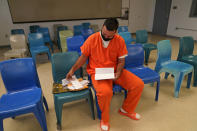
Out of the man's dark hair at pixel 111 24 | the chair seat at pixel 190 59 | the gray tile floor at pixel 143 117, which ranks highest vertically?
the man's dark hair at pixel 111 24

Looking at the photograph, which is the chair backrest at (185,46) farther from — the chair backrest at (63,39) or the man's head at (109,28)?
the chair backrest at (63,39)

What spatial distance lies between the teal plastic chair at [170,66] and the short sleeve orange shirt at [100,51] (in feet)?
2.96

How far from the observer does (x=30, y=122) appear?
170 cm

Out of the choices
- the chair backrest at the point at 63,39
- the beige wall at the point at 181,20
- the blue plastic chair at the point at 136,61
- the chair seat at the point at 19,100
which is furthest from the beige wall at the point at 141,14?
the chair seat at the point at 19,100

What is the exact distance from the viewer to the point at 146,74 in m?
1.92

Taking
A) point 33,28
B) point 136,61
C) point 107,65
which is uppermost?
point 33,28

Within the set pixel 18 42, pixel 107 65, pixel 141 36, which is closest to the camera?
pixel 107 65

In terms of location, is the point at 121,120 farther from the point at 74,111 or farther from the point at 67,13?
the point at 67,13

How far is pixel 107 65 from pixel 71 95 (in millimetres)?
585

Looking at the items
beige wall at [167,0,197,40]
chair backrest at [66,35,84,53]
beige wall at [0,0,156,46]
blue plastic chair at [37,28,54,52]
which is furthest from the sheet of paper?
beige wall at [167,0,197,40]

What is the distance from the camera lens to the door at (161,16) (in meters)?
6.41

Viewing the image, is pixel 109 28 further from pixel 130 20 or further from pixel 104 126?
pixel 130 20

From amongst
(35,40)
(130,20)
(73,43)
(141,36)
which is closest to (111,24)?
(73,43)

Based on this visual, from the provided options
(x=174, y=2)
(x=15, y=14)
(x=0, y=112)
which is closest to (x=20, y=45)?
(x=15, y=14)
